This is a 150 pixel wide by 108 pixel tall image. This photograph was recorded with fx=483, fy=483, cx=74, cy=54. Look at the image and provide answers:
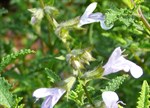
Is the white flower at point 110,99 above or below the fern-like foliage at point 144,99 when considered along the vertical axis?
above

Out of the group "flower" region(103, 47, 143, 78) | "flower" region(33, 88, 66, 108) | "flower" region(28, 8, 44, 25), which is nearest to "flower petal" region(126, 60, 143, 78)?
"flower" region(103, 47, 143, 78)

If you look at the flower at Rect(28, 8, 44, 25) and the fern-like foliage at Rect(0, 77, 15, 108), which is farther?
the flower at Rect(28, 8, 44, 25)

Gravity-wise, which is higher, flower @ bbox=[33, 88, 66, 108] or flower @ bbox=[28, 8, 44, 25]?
flower @ bbox=[28, 8, 44, 25]

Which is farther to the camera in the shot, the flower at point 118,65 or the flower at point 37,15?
the flower at point 37,15

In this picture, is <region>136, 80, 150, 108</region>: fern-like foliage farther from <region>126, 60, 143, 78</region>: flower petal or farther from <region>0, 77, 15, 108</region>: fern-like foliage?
<region>0, 77, 15, 108</region>: fern-like foliage

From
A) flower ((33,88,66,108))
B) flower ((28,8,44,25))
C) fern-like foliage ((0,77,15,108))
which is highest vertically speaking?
flower ((28,8,44,25))

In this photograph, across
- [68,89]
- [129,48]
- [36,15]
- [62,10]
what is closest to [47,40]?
[62,10]

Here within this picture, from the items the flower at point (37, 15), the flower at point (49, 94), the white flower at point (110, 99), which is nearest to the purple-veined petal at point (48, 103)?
the flower at point (49, 94)

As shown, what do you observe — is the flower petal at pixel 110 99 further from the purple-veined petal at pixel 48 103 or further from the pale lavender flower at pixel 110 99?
the purple-veined petal at pixel 48 103

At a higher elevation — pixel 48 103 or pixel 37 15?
pixel 37 15

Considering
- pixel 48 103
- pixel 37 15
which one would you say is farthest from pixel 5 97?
pixel 37 15

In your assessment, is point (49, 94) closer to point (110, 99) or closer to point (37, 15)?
point (110, 99)

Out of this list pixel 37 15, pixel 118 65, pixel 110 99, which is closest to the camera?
pixel 110 99
